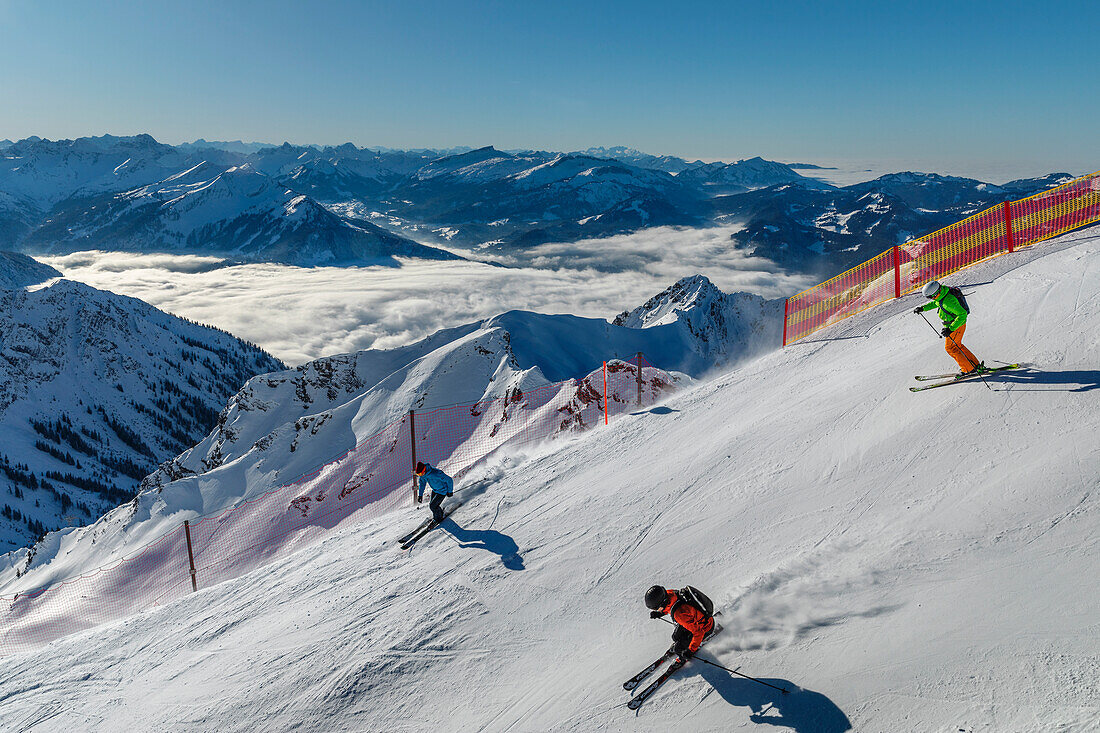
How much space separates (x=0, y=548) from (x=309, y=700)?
569 feet

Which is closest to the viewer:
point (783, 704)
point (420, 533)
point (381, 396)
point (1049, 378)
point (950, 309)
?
point (783, 704)

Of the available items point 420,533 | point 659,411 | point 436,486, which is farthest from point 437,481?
point 659,411

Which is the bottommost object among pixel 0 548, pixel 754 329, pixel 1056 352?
pixel 0 548

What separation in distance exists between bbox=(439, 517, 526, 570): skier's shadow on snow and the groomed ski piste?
0.25 feet

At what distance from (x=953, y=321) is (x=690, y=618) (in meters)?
8.23

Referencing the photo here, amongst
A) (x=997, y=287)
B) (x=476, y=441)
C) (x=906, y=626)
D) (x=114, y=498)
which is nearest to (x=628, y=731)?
(x=906, y=626)

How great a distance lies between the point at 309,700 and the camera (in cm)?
848

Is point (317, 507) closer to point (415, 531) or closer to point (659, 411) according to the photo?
point (415, 531)

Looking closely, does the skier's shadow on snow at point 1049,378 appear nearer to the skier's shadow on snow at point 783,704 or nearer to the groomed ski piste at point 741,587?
the groomed ski piste at point 741,587

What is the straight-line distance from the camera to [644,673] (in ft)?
23.4

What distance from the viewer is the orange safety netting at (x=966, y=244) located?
17.4m

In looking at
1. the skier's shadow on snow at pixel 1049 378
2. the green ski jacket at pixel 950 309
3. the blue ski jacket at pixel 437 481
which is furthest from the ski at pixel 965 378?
the blue ski jacket at pixel 437 481

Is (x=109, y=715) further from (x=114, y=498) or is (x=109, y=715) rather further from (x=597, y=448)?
(x=114, y=498)

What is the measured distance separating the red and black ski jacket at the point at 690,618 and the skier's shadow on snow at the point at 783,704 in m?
0.50
